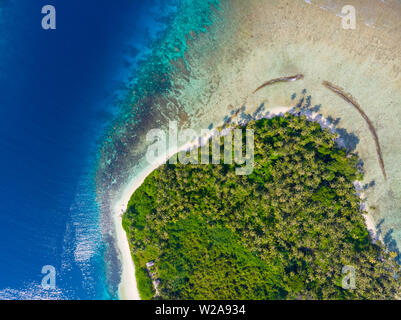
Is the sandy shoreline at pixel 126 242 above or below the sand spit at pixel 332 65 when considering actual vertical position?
below

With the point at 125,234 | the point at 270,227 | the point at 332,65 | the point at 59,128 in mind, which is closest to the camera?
the point at 270,227

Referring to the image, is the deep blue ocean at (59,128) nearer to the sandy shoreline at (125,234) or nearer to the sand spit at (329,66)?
the sandy shoreline at (125,234)

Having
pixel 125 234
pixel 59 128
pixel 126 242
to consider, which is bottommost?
pixel 126 242

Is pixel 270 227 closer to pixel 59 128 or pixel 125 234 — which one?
pixel 125 234

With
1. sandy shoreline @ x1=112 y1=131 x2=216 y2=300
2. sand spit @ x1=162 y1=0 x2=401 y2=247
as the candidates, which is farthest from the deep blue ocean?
sand spit @ x1=162 y1=0 x2=401 y2=247

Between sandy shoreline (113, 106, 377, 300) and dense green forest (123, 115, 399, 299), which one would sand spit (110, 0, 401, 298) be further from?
sandy shoreline (113, 106, 377, 300)

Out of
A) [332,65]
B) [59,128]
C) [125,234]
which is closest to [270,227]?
[125,234]

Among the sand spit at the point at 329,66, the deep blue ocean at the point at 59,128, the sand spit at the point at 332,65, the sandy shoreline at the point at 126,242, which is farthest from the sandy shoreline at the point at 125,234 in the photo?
the sand spit at the point at 332,65
